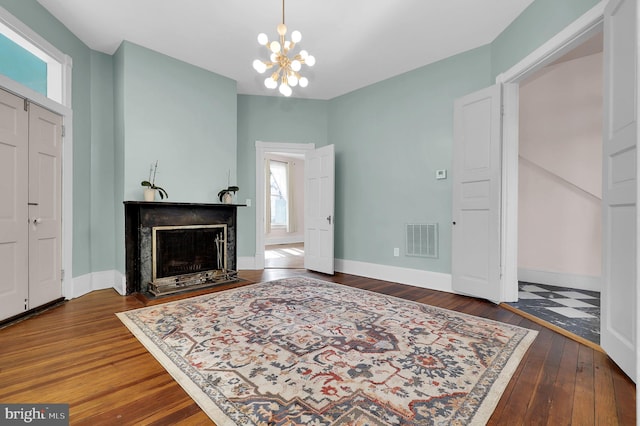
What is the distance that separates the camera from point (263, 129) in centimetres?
551

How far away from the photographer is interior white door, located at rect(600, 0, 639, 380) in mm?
1812

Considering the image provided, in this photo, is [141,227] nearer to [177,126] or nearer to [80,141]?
[80,141]

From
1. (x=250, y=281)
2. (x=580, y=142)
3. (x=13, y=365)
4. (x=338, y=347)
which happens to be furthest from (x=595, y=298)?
(x=13, y=365)

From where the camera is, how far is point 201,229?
4297 millimetres

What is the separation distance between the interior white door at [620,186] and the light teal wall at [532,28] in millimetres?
463

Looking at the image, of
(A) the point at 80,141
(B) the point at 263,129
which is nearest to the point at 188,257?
(A) the point at 80,141

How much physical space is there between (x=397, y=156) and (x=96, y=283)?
15.1 feet

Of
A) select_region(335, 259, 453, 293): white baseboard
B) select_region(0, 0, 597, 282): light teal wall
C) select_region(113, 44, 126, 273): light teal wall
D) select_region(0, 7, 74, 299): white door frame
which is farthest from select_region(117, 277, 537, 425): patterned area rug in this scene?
select_region(0, 0, 597, 282): light teal wall

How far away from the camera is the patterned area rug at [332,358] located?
1.51 metres

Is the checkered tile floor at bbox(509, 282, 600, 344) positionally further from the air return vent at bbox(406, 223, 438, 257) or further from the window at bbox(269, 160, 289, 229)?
the window at bbox(269, 160, 289, 229)

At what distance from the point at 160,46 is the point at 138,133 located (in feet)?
3.91

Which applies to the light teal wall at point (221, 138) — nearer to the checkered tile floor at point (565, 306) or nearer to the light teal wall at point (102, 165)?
the light teal wall at point (102, 165)

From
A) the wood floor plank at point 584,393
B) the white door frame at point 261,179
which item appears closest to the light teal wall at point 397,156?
the white door frame at point 261,179

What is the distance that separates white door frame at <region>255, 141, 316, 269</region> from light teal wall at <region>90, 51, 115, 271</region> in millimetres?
2177
